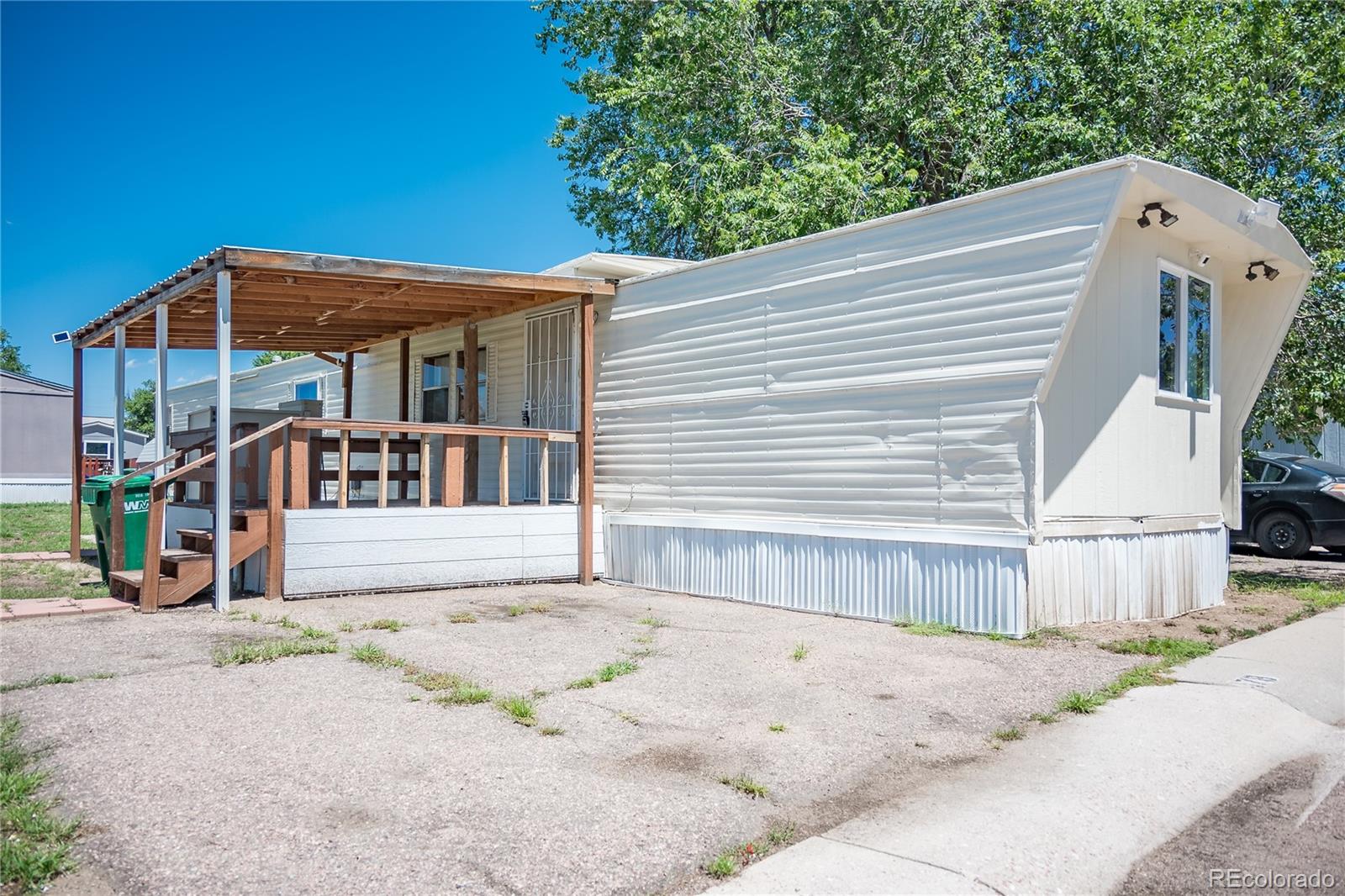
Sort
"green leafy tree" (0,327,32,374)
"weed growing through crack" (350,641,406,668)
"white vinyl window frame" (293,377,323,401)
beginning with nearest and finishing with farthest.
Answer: "weed growing through crack" (350,641,406,668) → "white vinyl window frame" (293,377,323,401) → "green leafy tree" (0,327,32,374)

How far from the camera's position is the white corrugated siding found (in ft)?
22.4

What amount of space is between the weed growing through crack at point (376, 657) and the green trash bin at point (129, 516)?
3674mm

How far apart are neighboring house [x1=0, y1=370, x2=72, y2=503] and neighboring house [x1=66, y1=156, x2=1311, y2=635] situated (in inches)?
749

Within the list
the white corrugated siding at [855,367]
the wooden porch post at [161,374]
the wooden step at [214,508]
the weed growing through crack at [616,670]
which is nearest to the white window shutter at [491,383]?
the white corrugated siding at [855,367]

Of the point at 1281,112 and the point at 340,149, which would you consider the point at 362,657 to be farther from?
the point at 340,149

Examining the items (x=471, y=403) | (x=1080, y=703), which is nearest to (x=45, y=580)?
(x=471, y=403)

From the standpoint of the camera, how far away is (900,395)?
7.56 metres

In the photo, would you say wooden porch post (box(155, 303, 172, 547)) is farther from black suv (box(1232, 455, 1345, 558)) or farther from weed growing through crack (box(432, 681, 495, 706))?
black suv (box(1232, 455, 1345, 558))

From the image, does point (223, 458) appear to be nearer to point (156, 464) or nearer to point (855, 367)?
point (156, 464)

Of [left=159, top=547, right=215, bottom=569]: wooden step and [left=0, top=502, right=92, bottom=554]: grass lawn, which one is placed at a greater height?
[left=159, top=547, right=215, bottom=569]: wooden step

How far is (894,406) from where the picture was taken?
7.60 metres

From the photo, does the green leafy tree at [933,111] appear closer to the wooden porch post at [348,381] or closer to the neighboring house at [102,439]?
the wooden porch post at [348,381]

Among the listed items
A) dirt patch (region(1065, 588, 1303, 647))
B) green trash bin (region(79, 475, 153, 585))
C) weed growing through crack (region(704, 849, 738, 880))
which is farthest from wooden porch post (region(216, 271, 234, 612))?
dirt patch (region(1065, 588, 1303, 647))

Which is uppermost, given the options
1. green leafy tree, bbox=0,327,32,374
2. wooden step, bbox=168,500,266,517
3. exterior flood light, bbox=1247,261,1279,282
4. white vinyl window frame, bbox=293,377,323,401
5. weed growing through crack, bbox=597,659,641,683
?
green leafy tree, bbox=0,327,32,374
